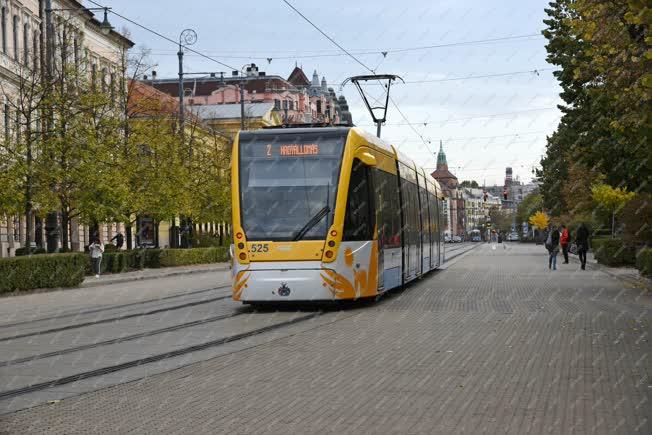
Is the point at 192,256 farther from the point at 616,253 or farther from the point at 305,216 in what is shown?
the point at 305,216

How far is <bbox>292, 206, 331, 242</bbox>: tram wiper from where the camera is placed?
56.8 feet

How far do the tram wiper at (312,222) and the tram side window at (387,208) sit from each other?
1.87m

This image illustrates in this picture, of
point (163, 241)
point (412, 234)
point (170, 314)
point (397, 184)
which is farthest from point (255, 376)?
point (163, 241)

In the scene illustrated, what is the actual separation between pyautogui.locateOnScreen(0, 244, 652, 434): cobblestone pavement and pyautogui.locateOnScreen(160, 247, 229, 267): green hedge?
3219 cm

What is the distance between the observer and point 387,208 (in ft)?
66.6

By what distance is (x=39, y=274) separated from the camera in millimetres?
28625

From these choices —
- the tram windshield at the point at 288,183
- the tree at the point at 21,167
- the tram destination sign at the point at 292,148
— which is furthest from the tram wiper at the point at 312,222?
the tree at the point at 21,167

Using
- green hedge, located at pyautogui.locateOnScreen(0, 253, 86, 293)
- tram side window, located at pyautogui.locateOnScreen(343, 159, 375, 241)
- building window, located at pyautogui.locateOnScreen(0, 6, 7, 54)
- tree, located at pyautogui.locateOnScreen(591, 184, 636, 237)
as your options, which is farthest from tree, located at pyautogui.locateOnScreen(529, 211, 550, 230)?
tram side window, located at pyautogui.locateOnScreen(343, 159, 375, 241)

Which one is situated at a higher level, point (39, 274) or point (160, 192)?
point (160, 192)

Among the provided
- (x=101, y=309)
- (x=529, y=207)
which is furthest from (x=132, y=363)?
(x=529, y=207)

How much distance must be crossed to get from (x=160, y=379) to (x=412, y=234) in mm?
15209

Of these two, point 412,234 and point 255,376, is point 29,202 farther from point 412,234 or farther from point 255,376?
point 255,376

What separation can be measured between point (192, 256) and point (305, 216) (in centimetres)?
3317

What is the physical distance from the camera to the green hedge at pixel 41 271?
27172mm
